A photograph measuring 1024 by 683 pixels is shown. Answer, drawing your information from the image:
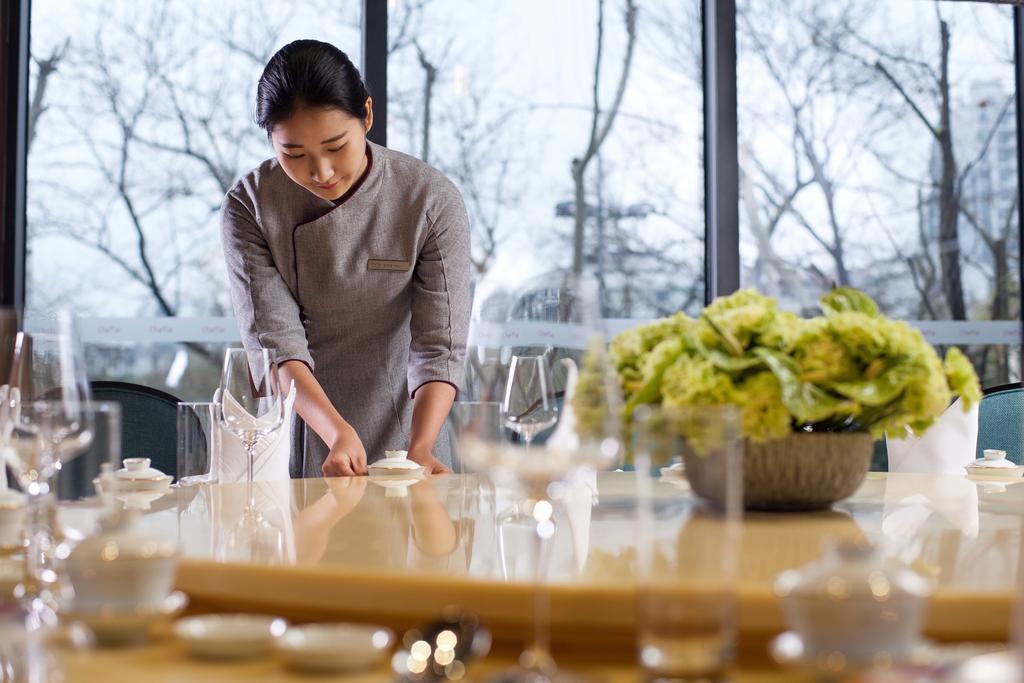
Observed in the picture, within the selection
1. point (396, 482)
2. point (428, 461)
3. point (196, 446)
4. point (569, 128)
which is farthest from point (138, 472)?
point (569, 128)

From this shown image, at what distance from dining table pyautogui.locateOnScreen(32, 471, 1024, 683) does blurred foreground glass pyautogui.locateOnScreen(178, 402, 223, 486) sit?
522 mm

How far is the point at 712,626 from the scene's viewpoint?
794mm

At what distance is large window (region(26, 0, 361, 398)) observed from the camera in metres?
4.05

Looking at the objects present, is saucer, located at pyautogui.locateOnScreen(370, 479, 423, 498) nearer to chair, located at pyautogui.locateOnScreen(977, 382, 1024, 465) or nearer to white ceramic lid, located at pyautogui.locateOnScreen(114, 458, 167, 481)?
white ceramic lid, located at pyautogui.locateOnScreen(114, 458, 167, 481)

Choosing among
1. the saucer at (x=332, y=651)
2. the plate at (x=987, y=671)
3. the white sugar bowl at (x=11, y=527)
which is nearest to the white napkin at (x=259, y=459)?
the white sugar bowl at (x=11, y=527)

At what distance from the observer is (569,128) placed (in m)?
4.38

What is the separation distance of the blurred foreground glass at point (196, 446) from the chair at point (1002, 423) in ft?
6.92

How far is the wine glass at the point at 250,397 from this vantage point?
1.81 metres

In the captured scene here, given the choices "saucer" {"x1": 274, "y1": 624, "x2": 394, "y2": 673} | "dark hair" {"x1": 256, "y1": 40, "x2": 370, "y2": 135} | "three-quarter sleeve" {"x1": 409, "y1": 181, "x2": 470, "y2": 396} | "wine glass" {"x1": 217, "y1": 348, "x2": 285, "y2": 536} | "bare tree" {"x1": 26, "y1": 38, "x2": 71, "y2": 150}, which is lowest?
"saucer" {"x1": 274, "y1": 624, "x2": 394, "y2": 673}

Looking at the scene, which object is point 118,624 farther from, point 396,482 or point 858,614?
point 396,482

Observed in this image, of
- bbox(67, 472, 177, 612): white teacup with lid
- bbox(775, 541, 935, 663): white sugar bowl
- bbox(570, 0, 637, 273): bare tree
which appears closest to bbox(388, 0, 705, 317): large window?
bbox(570, 0, 637, 273): bare tree

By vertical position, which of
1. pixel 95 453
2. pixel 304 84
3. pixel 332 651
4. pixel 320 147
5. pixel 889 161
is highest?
pixel 889 161

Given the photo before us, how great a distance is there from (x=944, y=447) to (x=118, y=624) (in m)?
1.94

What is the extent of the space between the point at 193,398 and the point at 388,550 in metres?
3.10
